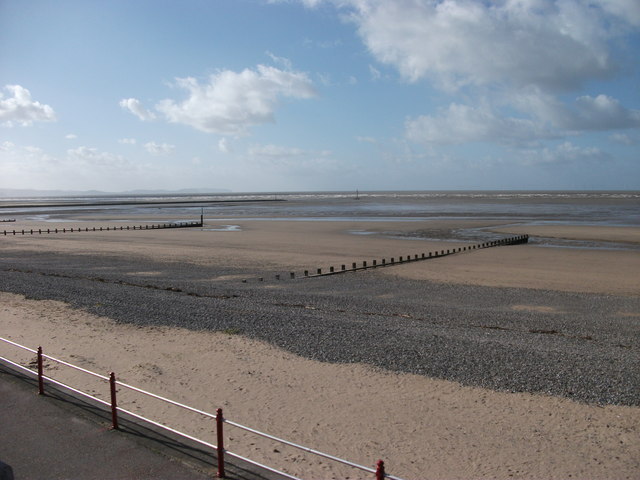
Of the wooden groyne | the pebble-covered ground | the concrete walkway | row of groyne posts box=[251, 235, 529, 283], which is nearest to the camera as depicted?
the concrete walkway

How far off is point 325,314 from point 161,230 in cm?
4388

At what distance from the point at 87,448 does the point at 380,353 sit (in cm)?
726

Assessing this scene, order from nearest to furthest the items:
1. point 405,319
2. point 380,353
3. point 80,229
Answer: point 380,353
point 405,319
point 80,229

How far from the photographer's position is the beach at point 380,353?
816 centimetres

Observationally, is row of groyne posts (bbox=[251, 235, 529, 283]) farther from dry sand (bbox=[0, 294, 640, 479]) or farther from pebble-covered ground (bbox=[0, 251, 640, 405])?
dry sand (bbox=[0, 294, 640, 479])

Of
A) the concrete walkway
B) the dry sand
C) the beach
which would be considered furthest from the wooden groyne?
the concrete walkway

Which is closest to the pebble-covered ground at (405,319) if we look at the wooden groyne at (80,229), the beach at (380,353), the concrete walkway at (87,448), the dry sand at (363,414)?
the beach at (380,353)

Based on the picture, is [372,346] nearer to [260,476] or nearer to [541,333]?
[541,333]

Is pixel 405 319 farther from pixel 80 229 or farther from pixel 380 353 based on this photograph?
pixel 80 229

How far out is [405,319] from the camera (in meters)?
16.5

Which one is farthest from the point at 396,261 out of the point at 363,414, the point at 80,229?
the point at 80,229

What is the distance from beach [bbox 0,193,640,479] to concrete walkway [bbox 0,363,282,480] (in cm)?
102

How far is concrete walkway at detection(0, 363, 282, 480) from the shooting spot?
6.54 m

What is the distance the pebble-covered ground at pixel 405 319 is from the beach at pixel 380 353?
7 cm
